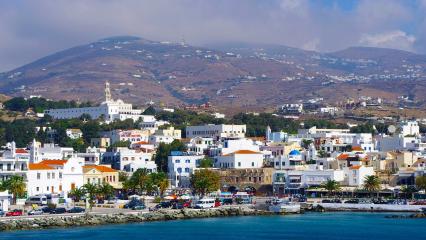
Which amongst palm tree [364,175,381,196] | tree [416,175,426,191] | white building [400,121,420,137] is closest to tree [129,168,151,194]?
palm tree [364,175,381,196]

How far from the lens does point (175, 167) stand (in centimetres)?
8169

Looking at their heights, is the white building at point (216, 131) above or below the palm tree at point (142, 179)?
above

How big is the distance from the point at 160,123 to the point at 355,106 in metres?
54.4

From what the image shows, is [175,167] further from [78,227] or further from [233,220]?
[78,227]

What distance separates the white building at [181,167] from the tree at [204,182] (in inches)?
284

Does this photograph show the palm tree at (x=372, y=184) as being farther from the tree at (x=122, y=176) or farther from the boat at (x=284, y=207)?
the tree at (x=122, y=176)

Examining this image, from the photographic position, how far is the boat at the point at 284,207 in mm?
63938

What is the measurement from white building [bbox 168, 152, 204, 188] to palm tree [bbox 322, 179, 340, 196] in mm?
12778

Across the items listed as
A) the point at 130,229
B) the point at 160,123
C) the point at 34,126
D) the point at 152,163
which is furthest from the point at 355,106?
the point at 130,229

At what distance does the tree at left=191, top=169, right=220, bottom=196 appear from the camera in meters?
70.9

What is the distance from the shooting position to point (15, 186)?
206 ft

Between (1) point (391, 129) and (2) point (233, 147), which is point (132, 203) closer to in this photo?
(2) point (233, 147)

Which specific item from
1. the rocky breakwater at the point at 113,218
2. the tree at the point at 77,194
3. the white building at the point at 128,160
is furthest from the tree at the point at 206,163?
the rocky breakwater at the point at 113,218

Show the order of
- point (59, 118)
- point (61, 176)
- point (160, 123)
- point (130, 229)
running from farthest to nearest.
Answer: point (59, 118) → point (160, 123) → point (61, 176) → point (130, 229)
